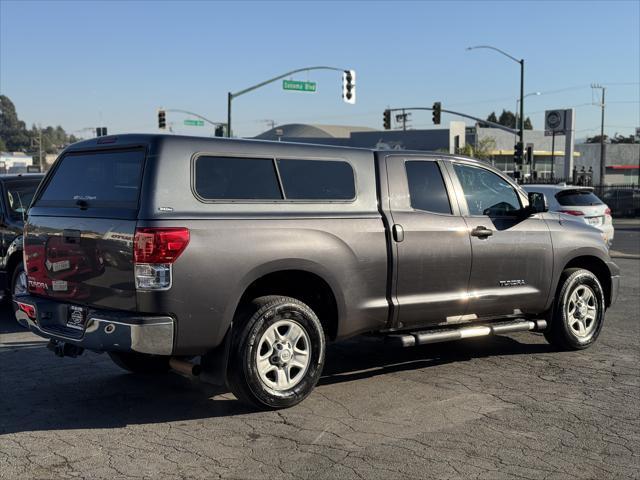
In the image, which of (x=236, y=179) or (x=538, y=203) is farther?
(x=538, y=203)

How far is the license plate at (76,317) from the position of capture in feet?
17.9

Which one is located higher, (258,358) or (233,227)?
(233,227)

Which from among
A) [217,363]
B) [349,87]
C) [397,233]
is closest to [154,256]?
[217,363]

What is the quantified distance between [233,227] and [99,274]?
1.01 meters

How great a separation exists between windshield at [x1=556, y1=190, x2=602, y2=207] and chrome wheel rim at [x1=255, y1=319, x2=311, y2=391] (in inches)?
449

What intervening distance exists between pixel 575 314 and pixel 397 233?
2.70m

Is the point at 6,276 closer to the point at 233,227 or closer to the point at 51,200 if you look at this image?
the point at 51,200

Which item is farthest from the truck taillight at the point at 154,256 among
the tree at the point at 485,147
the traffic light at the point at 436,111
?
the tree at the point at 485,147

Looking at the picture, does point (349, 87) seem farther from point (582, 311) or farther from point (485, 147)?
point (485, 147)

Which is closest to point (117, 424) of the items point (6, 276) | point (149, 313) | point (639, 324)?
point (149, 313)

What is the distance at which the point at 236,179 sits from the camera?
18.7 ft

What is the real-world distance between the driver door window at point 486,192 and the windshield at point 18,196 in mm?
5757

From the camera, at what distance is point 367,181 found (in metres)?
6.46

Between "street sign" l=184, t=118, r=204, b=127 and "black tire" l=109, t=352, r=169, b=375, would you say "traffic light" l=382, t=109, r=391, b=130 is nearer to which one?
"street sign" l=184, t=118, r=204, b=127
